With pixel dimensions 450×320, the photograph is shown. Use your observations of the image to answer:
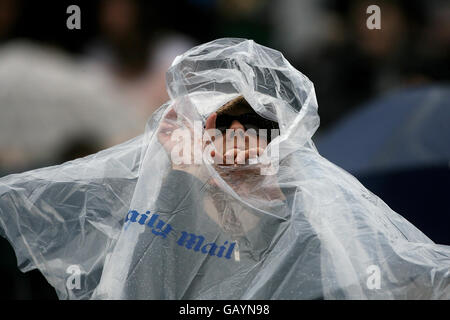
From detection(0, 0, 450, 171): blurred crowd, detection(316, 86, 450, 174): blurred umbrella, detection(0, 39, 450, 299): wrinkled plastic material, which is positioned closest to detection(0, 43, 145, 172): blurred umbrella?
detection(0, 0, 450, 171): blurred crowd

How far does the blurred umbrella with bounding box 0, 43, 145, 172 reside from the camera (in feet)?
13.6

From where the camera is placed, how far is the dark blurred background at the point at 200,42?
13.7 feet

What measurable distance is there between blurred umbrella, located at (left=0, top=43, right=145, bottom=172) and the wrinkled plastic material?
5.13 ft

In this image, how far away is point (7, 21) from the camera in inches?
189

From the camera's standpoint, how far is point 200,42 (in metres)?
4.98

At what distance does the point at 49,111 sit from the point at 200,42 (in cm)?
112

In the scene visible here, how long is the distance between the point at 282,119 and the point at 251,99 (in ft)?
0.33

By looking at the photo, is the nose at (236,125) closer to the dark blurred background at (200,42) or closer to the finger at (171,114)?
the finger at (171,114)

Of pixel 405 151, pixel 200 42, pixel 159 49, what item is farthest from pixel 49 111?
pixel 405 151

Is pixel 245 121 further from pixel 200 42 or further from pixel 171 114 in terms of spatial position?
pixel 200 42

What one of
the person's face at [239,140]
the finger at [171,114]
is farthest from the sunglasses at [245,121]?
the finger at [171,114]

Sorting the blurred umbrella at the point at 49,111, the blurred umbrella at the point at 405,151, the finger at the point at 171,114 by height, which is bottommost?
the blurred umbrella at the point at 405,151

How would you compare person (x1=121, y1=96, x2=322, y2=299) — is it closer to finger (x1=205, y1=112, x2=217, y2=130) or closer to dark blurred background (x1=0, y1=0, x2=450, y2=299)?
finger (x1=205, y1=112, x2=217, y2=130)
